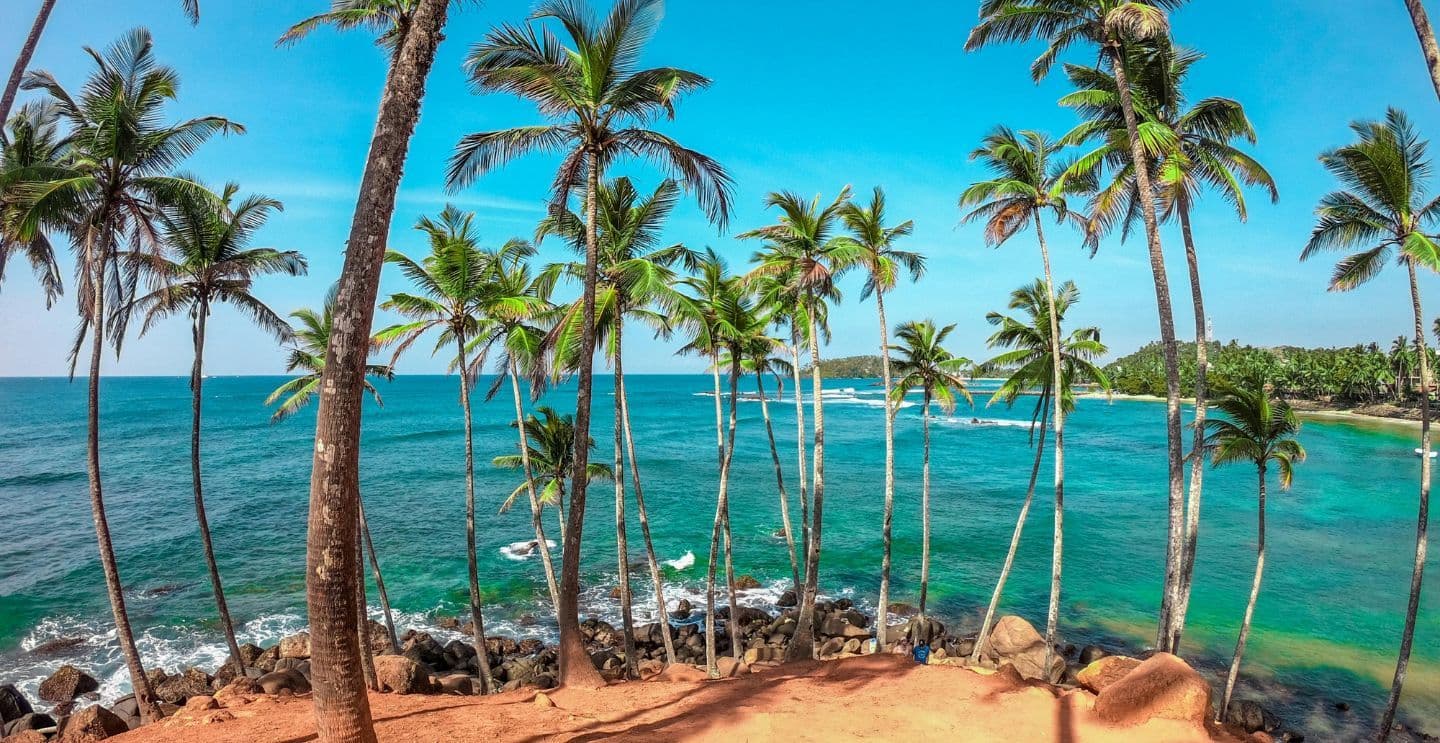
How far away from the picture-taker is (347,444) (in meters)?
5.66

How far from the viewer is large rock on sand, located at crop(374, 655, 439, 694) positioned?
1096 cm

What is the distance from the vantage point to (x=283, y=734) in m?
7.51

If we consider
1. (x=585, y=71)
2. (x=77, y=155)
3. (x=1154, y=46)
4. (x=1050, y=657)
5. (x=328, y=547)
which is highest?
(x=1154, y=46)

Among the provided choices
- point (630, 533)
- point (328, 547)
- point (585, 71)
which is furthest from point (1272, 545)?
point (328, 547)

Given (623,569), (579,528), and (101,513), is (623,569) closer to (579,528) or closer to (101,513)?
(579,528)

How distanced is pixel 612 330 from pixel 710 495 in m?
32.4

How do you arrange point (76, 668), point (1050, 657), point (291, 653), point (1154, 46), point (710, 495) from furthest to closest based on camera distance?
1. point (710, 495)
2. point (291, 653)
3. point (76, 668)
4. point (1050, 657)
5. point (1154, 46)

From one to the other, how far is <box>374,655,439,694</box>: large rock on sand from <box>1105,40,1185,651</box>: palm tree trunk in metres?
14.4

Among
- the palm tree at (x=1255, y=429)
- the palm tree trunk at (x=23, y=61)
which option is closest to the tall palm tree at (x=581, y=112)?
the palm tree trunk at (x=23, y=61)

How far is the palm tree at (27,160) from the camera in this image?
10.1 metres

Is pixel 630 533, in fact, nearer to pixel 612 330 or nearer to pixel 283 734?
pixel 612 330

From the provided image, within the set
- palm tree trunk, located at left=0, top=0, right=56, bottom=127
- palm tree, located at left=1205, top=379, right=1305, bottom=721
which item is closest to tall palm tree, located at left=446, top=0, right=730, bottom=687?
palm tree trunk, located at left=0, top=0, right=56, bottom=127

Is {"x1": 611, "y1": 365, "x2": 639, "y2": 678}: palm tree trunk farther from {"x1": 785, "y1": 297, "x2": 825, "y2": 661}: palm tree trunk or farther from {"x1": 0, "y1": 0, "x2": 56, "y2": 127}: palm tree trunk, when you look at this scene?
{"x1": 0, "y1": 0, "x2": 56, "y2": 127}: palm tree trunk

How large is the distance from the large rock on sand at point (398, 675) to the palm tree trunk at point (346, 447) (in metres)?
5.84
